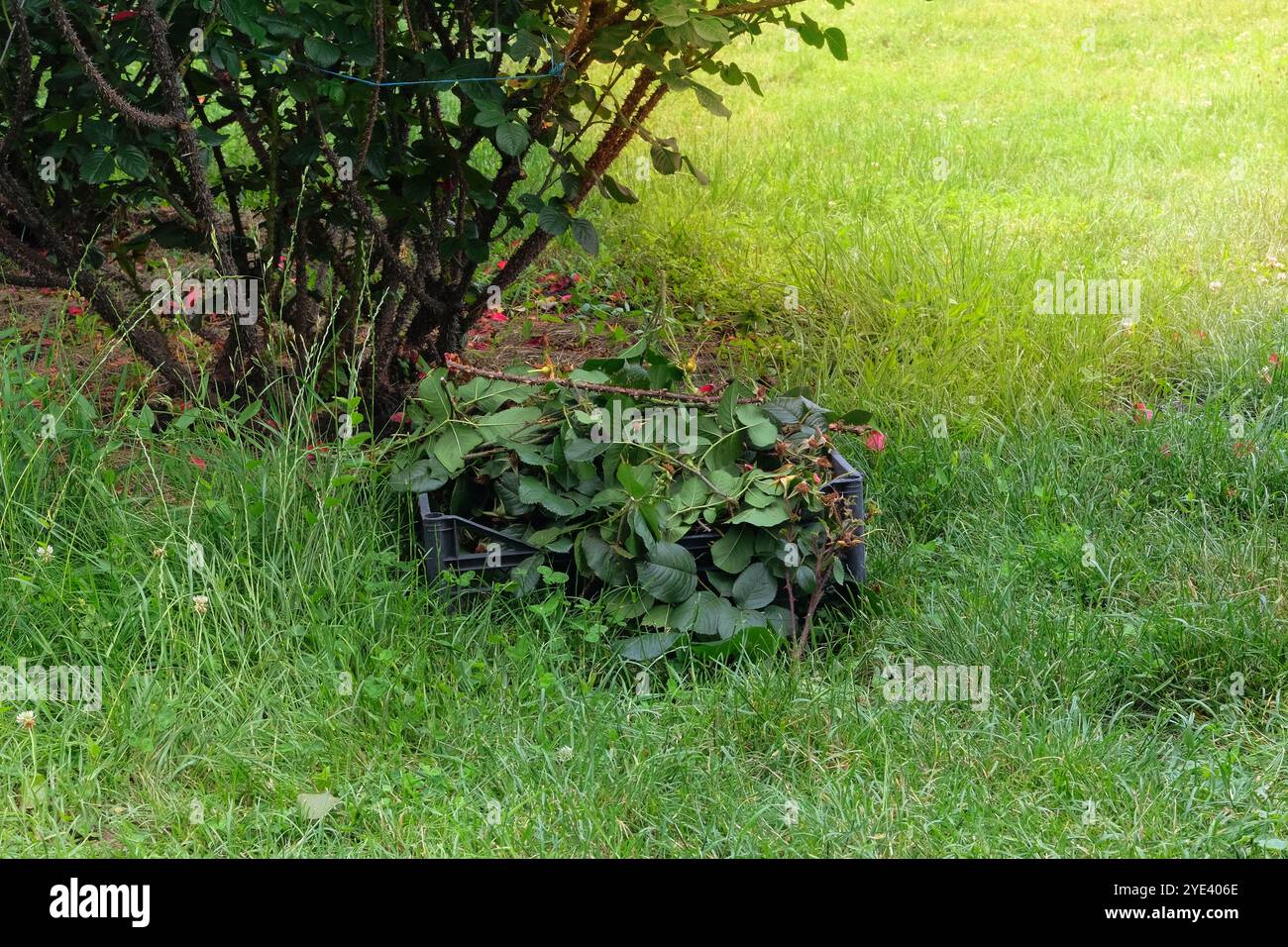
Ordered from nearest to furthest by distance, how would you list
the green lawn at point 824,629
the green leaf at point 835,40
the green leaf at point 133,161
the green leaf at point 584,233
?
the green lawn at point 824,629 → the green leaf at point 133,161 → the green leaf at point 835,40 → the green leaf at point 584,233

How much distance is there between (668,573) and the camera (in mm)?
2943

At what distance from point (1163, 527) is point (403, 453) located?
7.04 feet

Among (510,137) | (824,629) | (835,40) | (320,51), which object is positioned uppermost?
(835,40)

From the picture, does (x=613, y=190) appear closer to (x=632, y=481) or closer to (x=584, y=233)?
(x=584, y=233)

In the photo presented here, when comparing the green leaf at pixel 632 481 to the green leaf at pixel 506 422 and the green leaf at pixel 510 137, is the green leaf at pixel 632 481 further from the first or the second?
the green leaf at pixel 510 137

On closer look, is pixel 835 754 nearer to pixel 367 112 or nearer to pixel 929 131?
pixel 367 112

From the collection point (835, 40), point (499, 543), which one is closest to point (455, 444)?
point (499, 543)

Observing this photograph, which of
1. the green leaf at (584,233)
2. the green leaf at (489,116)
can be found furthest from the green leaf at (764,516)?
the green leaf at (489,116)

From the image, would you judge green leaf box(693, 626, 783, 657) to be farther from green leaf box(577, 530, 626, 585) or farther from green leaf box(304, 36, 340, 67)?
green leaf box(304, 36, 340, 67)

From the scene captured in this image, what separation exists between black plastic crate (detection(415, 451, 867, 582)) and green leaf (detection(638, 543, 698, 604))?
0.29 ft

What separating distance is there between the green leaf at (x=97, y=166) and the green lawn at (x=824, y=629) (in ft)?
1.84

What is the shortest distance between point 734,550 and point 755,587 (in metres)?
0.11

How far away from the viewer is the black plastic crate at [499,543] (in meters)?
2.98

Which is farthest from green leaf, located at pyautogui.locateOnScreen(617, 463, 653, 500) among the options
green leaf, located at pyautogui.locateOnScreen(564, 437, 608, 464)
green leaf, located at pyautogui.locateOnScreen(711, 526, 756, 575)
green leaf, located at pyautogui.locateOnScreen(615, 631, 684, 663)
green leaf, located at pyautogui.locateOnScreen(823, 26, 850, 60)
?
green leaf, located at pyautogui.locateOnScreen(823, 26, 850, 60)
